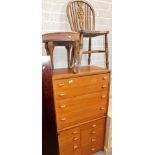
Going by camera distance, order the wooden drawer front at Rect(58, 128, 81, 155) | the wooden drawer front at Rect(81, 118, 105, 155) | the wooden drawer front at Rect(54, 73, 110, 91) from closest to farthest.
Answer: the wooden drawer front at Rect(54, 73, 110, 91) < the wooden drawer front at Rect(58, 128, 81, 155) < the wooden drawer front at Rect(81, 118, 105, 155)

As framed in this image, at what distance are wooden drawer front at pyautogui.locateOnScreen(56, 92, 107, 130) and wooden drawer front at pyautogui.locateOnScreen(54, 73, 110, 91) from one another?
14 cm

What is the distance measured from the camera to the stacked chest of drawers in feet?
6.83

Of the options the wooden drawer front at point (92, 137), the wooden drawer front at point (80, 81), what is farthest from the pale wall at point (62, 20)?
the wooden drawer front at point (92, 137)

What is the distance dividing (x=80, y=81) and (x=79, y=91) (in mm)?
107

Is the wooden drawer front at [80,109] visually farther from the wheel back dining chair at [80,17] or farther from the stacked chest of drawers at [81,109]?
the wheel back dining chair at [80,17]

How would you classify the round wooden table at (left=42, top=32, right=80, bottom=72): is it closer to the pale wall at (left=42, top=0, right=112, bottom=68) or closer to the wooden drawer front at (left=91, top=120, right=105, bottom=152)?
the pale wall at (left=42, top=0, right=112, bottom=68)

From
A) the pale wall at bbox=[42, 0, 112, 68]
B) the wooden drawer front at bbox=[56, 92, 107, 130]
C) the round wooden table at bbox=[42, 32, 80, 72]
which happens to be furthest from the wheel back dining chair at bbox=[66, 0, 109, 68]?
the wooden drawer front at bbox=[56, 92, 107, 130]
